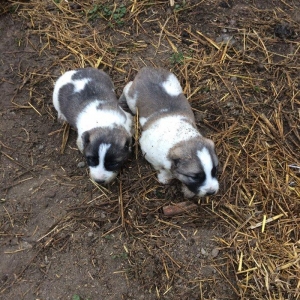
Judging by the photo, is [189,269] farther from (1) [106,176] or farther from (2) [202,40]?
(2) [202,40]

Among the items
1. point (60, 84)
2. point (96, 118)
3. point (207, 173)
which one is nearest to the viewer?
point (207, 173)

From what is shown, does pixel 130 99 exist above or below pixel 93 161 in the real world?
above

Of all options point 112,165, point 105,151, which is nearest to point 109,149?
point 105,151

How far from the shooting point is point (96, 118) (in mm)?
6195

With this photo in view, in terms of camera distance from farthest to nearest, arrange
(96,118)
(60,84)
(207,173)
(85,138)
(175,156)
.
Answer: (60,84) → (96,118) → (85,138) → (175,156) → (207,173)

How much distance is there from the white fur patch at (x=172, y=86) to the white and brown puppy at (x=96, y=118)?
30.3 inches

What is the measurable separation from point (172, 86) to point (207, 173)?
5.69 feet

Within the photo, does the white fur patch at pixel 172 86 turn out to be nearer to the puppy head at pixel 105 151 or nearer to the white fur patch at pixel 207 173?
the puppy head at pixel 105 151

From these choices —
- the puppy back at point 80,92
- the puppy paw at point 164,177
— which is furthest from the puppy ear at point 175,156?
the puppy back at point 80,92

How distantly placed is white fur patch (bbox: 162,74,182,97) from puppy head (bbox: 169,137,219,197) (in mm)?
1068

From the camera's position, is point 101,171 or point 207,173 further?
point 101,171

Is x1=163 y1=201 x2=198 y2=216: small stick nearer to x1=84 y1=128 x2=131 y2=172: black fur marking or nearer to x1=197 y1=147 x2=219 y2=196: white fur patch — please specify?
x1=197 y1=147 x2=219 y2=196: white fur patch

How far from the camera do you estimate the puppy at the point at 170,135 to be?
5.46 m

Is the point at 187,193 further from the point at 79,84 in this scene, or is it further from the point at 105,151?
the point at 79,84
